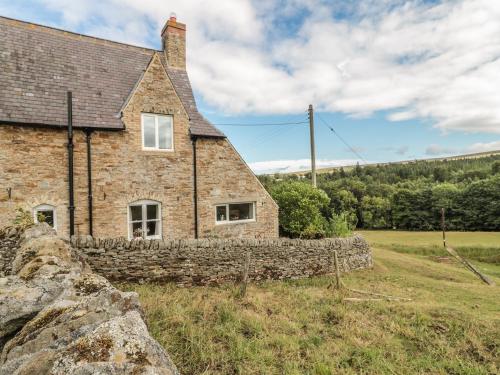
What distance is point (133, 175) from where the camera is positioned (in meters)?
12.8

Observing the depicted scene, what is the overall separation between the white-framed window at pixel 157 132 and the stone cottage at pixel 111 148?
44mm

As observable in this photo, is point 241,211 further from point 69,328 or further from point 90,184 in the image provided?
point 69,328

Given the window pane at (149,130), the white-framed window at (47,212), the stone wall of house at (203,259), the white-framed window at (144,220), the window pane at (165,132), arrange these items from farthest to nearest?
1. the window pane at (165,132)
2. the window pane at (149,130)
3. the white-framed window at (144,220)
4. the white-framed window at (47,212)
5. the stone wall of house at (203,259)

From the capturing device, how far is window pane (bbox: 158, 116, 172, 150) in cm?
1366

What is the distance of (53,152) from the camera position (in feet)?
37.6

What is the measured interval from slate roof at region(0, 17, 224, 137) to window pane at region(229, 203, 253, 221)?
365 centimetres

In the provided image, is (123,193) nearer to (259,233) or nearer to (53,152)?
(53,152)

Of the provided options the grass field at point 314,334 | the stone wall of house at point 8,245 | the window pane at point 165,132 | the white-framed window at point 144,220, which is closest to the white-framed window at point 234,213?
the white-framed window at point 144,220

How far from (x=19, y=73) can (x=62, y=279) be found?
11544 mm

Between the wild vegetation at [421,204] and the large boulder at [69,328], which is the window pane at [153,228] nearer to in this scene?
the large boulder at [69,328]

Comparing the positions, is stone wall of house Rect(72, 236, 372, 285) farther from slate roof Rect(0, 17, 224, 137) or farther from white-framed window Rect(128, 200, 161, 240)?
slate roof Rect(0, 17, 224, 137)

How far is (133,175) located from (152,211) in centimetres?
179

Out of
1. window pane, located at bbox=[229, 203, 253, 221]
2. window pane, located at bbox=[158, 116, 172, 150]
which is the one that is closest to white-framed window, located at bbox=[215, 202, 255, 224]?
window pane, located at bbox=[229, 203, 253, 221]

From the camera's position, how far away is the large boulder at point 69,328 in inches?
78.5
